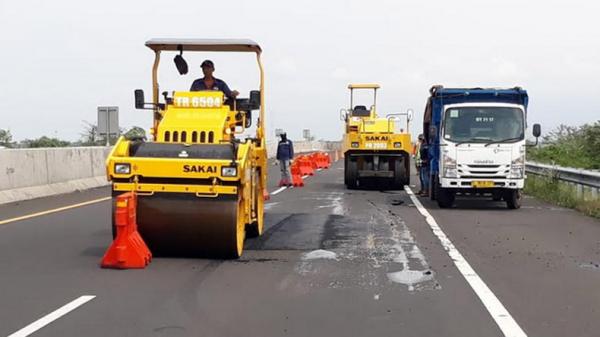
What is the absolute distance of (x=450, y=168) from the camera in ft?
54.5

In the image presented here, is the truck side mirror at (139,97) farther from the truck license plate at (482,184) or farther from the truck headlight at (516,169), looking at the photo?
the truck headlight at (516,169)

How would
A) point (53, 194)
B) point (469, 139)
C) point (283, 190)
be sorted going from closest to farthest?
point (469, 139) < point (53, 194) < point (283, 190)

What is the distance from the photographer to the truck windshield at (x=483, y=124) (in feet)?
55.0

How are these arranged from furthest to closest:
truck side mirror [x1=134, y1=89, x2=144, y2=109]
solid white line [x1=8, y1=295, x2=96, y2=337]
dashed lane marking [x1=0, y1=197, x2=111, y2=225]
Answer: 1. dashed lane marking [x1=0, y1=197, x2=111, y2=225]
2. truck side mirror [x1=134, y1=89, x2=144, y2=109]
3. solid white line [x1=8, y1=295, x2=96, y2=337]

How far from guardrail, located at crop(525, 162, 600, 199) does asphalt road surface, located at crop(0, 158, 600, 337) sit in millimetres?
3863

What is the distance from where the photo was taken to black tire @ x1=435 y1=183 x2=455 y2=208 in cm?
1684

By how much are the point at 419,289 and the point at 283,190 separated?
15113 mm

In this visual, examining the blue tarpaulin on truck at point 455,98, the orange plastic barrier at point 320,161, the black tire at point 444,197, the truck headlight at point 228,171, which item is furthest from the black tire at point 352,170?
the orange plastic barrier at point 320,161

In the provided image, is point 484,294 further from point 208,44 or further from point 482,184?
point 482,184

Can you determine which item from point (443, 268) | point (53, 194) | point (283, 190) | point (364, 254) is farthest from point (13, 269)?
point (283, 190)

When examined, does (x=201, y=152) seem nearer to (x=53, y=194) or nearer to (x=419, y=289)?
(x=419, y=289)

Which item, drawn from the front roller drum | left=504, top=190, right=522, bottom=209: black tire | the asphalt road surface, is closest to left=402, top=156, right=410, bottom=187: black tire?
left=504, top=190, right=522, bottom=209: black tire

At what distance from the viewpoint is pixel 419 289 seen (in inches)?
308

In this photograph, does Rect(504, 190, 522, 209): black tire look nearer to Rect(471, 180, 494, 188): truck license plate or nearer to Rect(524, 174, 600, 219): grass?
Rect(471, 180, 494, 188): truck license plate
